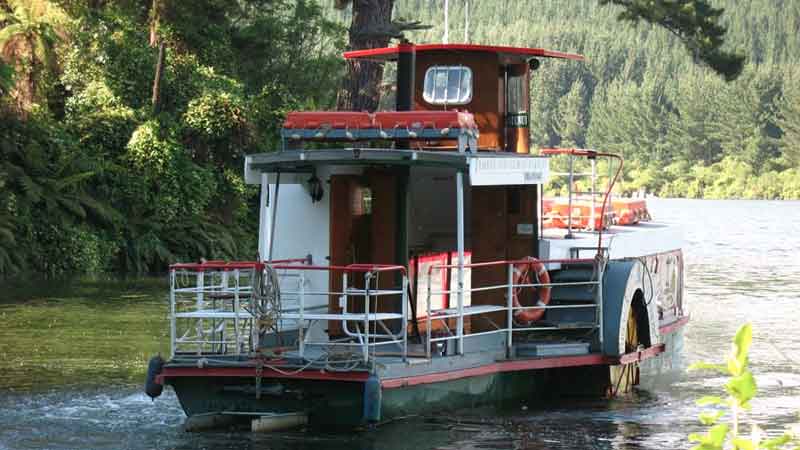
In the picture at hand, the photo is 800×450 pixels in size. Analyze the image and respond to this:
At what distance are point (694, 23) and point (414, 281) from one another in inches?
589

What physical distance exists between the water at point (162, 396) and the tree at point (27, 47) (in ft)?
19.5

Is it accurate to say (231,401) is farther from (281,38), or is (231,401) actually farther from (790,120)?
(790,120)

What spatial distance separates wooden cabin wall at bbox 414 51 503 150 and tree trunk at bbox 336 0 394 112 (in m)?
8.99

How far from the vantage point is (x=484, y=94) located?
1536cm

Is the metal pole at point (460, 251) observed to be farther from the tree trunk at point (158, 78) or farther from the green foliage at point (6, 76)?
the tree trunk at point (158, 78)

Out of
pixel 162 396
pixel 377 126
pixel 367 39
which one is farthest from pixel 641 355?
pixel 367 39

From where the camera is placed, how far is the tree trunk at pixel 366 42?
80.4ft

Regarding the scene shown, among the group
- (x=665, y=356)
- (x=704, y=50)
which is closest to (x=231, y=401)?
(x=665, y=356)

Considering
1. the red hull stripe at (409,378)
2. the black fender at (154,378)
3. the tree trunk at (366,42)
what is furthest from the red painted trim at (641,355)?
the tree trunk at (366,42)

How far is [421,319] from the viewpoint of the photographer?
44.8 ft

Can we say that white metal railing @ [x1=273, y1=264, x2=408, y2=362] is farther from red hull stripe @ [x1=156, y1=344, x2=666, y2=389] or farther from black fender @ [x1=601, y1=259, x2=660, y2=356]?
black fender @ [x1=601, y1=259, x2=660, y2=356]

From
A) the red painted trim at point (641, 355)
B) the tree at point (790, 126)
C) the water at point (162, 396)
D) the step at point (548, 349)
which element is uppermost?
the tree at point (790, 126)

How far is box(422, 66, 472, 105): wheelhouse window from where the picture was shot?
15438 millimetres

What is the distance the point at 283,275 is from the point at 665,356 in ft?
20.9
